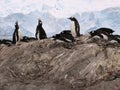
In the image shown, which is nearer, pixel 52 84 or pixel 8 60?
pixel 52 84

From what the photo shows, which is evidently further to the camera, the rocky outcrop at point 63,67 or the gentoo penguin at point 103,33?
the gentoo penguin at point 103,33

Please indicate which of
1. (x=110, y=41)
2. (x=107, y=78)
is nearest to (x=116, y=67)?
(x=107, y=78)

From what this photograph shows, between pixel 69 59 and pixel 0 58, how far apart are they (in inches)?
292

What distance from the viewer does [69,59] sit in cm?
2592

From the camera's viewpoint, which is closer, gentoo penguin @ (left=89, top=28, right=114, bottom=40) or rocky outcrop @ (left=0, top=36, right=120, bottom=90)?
rocky outcrop @ (left=0, top=36, right=120, bottom=90)

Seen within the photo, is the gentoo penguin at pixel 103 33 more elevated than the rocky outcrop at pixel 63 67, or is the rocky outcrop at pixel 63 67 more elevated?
the gentoo penguin at pixel 103 33

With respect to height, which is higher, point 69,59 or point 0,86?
point 69,59

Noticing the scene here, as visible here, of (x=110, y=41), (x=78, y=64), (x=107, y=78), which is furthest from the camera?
(x=110, y=41)

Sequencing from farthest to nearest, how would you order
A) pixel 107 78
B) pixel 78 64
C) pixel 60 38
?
pixel 60 38
pixel 78 64
pixel 107 78

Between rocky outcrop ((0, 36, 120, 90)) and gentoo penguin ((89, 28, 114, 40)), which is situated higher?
gentoo penguin ((89, 28, 114, 40))

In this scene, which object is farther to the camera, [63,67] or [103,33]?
[103,33]

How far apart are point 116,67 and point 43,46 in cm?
765

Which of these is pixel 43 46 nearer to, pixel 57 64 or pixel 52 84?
pixel 57 64

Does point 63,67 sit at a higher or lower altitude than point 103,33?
lower
